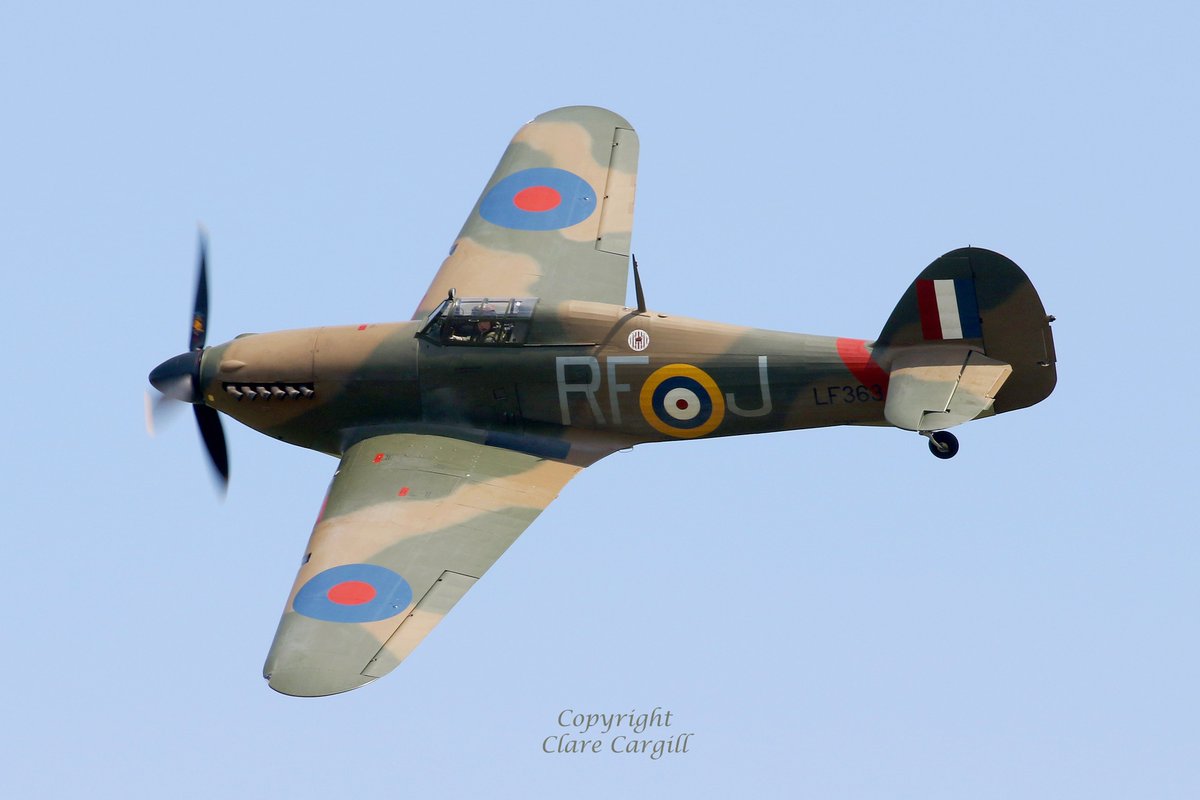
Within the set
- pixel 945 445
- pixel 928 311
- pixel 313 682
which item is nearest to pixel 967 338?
pixel 928 311

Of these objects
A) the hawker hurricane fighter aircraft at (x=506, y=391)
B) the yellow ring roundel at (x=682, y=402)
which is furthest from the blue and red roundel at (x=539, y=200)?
the yellow ring roundel at (x=682, y=402)

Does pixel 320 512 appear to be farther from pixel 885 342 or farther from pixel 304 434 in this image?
pixel 885 342

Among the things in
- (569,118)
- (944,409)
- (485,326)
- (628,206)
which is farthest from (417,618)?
(569,118)

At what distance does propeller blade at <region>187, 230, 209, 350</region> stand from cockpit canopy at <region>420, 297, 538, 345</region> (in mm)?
2782

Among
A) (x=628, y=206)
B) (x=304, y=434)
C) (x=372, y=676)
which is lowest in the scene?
(x=372, y=676)

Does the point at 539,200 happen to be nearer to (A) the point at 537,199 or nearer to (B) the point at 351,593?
(A) the point at 537,199

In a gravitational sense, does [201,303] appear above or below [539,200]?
below

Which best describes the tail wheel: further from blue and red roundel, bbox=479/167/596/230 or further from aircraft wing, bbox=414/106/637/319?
blue and red roundel, bbox=479/167/596/230

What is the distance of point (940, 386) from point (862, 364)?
92 cm

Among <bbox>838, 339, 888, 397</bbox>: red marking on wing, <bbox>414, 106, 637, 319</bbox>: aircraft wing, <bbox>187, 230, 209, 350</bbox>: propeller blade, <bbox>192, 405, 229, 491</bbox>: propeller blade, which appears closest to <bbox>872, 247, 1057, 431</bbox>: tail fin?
<bbox>838, 339, 888, 397</bbox>: red marking on wing

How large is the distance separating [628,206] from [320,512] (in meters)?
5.16

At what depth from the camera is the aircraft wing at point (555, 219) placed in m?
22.4

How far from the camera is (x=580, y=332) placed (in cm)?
2070

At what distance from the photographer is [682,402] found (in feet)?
67.6
